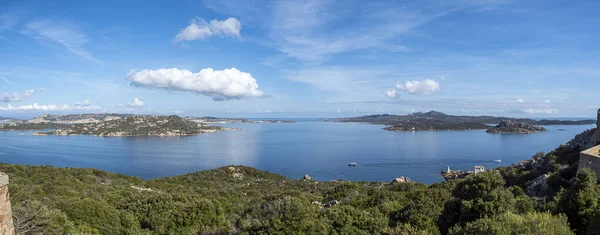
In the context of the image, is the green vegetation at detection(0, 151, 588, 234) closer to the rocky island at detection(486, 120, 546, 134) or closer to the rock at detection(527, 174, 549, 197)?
the rock at detection(527, 174, 549, 197)

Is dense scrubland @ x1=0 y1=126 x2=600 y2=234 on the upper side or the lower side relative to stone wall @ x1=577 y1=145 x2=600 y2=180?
lower

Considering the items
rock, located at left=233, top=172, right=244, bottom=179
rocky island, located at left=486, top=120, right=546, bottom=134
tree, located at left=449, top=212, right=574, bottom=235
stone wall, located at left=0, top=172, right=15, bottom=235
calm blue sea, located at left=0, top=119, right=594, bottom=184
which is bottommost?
calm blue sea, located at left=0, top=119, right=594, bottom=184

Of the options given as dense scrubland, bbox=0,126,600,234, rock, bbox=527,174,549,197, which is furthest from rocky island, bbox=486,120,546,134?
dense scrubland, bbox=0,126,600,234

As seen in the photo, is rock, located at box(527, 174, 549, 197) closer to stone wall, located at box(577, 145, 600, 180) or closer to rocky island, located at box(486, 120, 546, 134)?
stone wall, located at box(577, 145, 600, 180)

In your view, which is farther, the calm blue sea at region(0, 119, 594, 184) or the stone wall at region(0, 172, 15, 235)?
the calm blue sea at region(0, 119, 594, 184)

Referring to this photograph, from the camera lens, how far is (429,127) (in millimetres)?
183125

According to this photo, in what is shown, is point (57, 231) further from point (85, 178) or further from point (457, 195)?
point (85, 178)

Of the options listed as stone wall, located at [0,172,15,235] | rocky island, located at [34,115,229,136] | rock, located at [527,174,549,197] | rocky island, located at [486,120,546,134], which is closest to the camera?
stone wall, located at [0,172,15,235]

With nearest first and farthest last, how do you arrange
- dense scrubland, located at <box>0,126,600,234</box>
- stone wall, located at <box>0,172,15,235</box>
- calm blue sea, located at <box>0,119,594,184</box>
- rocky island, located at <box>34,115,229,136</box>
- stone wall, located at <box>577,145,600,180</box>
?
stone wall, located at <box>0,172,15,235</box>
dense scrubland, located at <box>0,126,600,234</box>
stone wall, located at <box>577,145,600,180</box>
calm blue sea, located at <box>0,119,594,184</box>
rocky island, located at <box>34,115,229,136</box>

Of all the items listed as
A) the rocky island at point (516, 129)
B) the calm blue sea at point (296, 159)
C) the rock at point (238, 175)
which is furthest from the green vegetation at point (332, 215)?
the rocky island at point (516, 129)

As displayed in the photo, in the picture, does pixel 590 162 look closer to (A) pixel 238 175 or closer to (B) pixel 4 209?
A: (B) pixel 4 209

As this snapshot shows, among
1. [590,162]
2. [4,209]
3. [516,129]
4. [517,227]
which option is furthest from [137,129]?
[516,129]

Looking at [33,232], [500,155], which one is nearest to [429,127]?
[500,155]

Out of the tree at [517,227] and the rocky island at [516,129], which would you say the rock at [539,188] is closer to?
the tree at [517,227]
